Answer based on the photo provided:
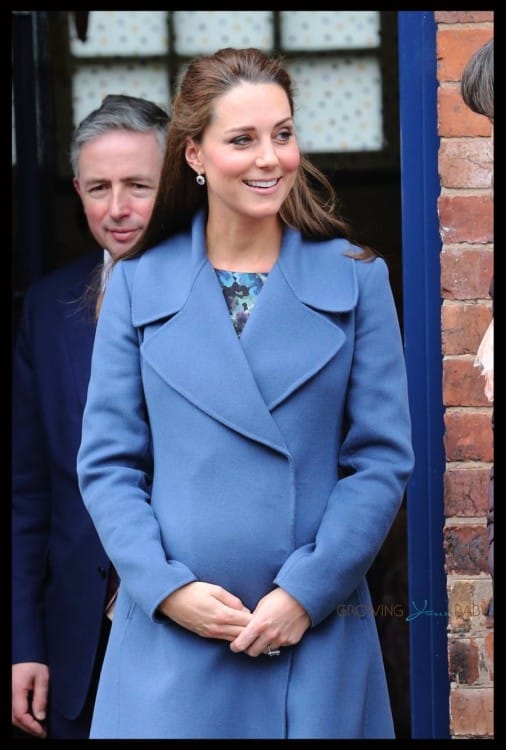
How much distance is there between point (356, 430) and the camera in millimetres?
2688

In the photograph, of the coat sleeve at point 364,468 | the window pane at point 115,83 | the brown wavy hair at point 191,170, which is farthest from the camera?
the window pane at point 115,83

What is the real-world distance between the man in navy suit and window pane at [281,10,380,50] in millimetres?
1271

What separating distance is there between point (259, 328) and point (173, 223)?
0.33 meters

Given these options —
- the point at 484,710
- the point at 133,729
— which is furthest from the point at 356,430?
the point at 484,710

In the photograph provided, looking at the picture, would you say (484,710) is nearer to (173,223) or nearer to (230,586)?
(230,586)

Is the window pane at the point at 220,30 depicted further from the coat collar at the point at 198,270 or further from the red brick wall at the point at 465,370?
the coat collar at the point at 198,270

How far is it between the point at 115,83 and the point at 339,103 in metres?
0.72

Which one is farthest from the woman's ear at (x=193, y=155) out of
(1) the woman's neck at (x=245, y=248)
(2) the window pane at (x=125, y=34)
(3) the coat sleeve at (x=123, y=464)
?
(2) the window pane at (x=125, y=34)

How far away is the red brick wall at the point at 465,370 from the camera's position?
3.35 meters

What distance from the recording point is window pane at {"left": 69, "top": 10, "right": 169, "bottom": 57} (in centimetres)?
475

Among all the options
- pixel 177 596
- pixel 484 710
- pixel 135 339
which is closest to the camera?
pixel 177 596

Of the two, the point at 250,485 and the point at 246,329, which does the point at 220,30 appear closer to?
the point at 246,329

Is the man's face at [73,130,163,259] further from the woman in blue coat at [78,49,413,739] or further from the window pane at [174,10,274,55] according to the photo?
the window pane at [174,10,274,55]

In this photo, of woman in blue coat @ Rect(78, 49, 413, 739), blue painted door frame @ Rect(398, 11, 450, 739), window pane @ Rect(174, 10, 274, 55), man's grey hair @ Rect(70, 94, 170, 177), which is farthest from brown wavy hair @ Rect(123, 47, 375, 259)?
window pane @ Rect(174, 10, 274, 55)
